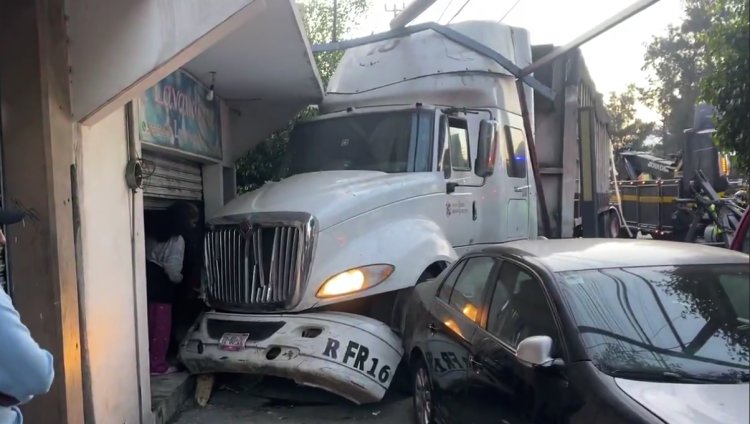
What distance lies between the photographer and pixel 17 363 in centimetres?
211

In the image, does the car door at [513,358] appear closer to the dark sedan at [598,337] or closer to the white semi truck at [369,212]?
the dark sedan at [598,337]

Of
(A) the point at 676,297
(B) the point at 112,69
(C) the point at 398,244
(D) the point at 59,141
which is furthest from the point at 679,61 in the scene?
(D) the point at 59,141

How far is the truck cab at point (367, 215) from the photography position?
5.46 m

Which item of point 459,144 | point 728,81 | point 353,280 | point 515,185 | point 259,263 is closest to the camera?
point 728,81

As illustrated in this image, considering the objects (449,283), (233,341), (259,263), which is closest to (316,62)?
(259,263)

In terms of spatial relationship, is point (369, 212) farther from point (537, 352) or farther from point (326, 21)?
point (326, 21)

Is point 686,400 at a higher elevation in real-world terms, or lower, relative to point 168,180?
lower

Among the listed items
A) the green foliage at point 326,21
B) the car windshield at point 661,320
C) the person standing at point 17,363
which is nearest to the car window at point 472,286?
the car windshield at point 661,320

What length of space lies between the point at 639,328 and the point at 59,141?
326 cm

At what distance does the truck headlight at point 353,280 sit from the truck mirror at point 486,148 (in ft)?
7.37

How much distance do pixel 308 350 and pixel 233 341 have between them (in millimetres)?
698

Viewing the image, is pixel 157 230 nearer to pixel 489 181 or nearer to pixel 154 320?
pixel 154 320

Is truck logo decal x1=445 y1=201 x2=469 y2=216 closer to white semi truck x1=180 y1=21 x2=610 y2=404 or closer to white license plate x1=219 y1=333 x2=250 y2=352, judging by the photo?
white semi truck x1=180 y1=21 x2=610 y2=404

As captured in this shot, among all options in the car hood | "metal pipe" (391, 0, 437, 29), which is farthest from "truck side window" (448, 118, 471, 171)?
the car hood
